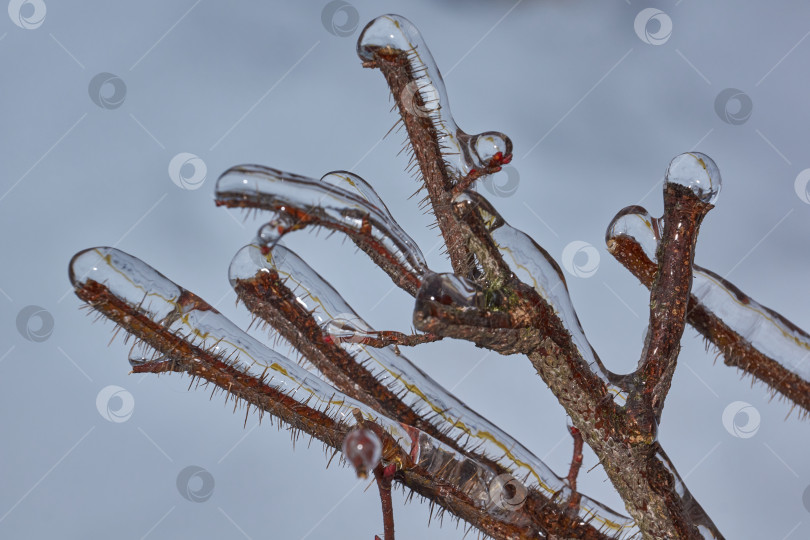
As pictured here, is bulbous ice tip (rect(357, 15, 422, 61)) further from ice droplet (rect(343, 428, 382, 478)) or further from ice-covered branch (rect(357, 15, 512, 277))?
ice droplet (rect(343, 428, 382, 478))

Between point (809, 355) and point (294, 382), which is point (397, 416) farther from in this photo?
point (809, 355)

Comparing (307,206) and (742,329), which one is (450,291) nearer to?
(307,206)

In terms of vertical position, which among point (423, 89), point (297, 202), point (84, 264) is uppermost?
point (423, 89)

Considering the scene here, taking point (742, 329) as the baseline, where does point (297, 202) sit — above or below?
below

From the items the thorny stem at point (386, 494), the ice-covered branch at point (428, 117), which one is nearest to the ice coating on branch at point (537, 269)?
the ice-covered branch at point (428, 117)

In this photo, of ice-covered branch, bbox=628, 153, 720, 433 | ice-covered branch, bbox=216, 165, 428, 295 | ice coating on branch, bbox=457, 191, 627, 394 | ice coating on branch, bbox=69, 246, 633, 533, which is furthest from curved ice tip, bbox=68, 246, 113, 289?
ice-covered branch, bbox=628, 153, 720, 433

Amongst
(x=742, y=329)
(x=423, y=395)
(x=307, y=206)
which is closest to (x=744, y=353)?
(x=742, y=329)

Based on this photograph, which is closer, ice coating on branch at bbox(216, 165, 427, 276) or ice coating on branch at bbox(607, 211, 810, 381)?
ice coating on branch at bbox(216, 165, 427, 276)

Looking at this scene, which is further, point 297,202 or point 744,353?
point 744,353
